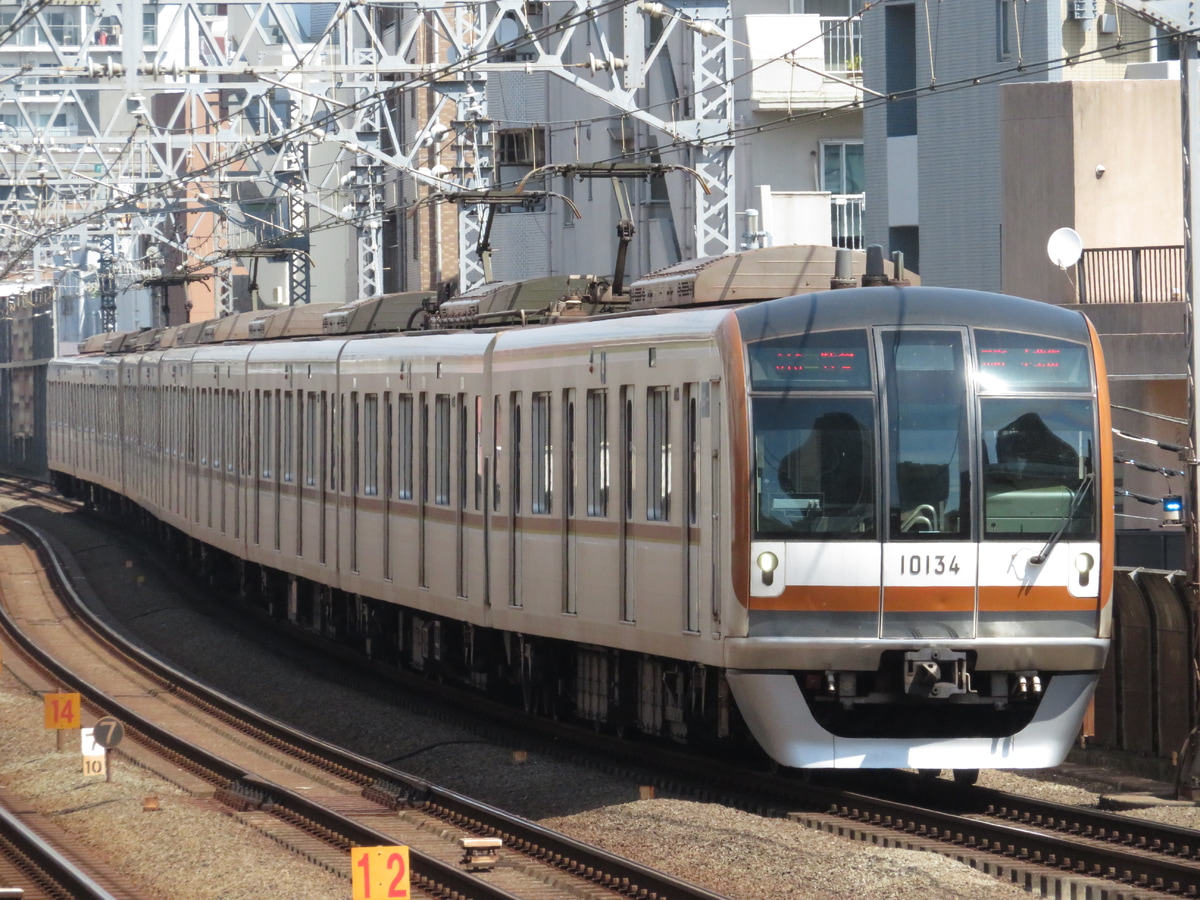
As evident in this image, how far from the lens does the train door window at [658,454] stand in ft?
38.3

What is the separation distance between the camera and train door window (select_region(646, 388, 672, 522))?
11.7 m

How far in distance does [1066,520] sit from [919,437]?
0.85 m

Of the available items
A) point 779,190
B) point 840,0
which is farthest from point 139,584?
point 840,0

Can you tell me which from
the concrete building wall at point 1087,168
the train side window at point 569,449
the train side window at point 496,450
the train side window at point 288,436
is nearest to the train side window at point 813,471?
the train side window at point 569,449

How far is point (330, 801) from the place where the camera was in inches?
494

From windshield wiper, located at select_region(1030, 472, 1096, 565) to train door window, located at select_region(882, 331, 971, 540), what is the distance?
395mm

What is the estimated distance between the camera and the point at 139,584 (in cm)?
2781

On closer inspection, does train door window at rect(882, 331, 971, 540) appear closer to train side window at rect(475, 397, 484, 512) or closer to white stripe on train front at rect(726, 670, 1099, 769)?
white stripe on train front at rect(726, 670, 1099, 769)

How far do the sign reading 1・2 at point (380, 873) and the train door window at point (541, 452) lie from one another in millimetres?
4995

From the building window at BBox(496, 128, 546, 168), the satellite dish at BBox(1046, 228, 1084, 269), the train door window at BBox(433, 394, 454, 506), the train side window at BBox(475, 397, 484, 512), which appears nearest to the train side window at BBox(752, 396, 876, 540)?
the train side window at BBox(475, 397, 484, 512)

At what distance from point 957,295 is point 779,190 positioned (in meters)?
21.8

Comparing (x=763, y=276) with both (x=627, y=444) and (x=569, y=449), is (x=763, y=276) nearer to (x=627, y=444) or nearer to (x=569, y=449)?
(x=627, y=444)

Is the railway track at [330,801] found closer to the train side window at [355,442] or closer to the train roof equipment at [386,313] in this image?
the train side window at [355,442]

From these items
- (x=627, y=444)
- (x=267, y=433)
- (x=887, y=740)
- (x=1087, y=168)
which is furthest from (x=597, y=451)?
(x=1087, y=168)
